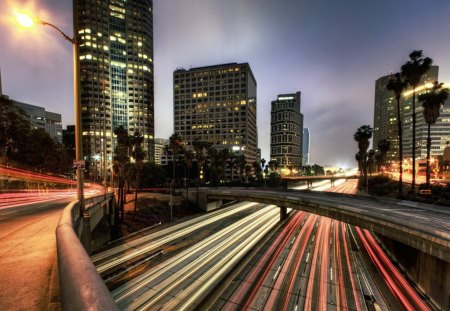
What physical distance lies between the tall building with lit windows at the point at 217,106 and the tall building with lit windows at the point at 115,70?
28638 mm

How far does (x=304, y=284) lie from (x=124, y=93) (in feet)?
574

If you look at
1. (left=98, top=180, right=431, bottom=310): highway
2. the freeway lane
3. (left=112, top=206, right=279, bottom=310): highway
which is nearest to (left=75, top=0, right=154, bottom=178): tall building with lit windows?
(left=98, top=180, right=431, bottom=310): highway

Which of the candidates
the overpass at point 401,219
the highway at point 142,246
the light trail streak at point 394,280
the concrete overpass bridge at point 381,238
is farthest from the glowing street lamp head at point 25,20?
the light trail streak at point 394,280

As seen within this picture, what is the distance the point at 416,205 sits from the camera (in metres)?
26.5

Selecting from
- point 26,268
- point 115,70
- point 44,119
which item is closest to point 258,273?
point 26,268

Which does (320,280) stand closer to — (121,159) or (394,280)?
(394,280)

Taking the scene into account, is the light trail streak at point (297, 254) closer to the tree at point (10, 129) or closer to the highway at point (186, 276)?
the highway at point (186, 276)

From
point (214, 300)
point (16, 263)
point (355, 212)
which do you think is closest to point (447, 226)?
point (355, 212)

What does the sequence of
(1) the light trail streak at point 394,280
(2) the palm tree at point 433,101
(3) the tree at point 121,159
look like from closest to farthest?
(1) the light trail streak at point 394,280 < (2) the palm tree at point 433,101 < (3) the tree at point 121,159

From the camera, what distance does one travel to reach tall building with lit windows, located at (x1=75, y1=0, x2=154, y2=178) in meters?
Answer: 144

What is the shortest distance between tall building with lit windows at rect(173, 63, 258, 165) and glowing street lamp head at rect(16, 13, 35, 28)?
142 metres

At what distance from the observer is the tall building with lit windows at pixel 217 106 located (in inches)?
6043

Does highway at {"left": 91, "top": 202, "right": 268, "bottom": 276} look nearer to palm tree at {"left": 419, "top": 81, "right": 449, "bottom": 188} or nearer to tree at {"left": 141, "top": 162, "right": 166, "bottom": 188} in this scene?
A: tree at {"left": 141, "top": 162, "right": 166, "bottom": 188}

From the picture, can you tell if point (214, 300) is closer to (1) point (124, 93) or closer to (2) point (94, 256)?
(2) point (94, 256)
